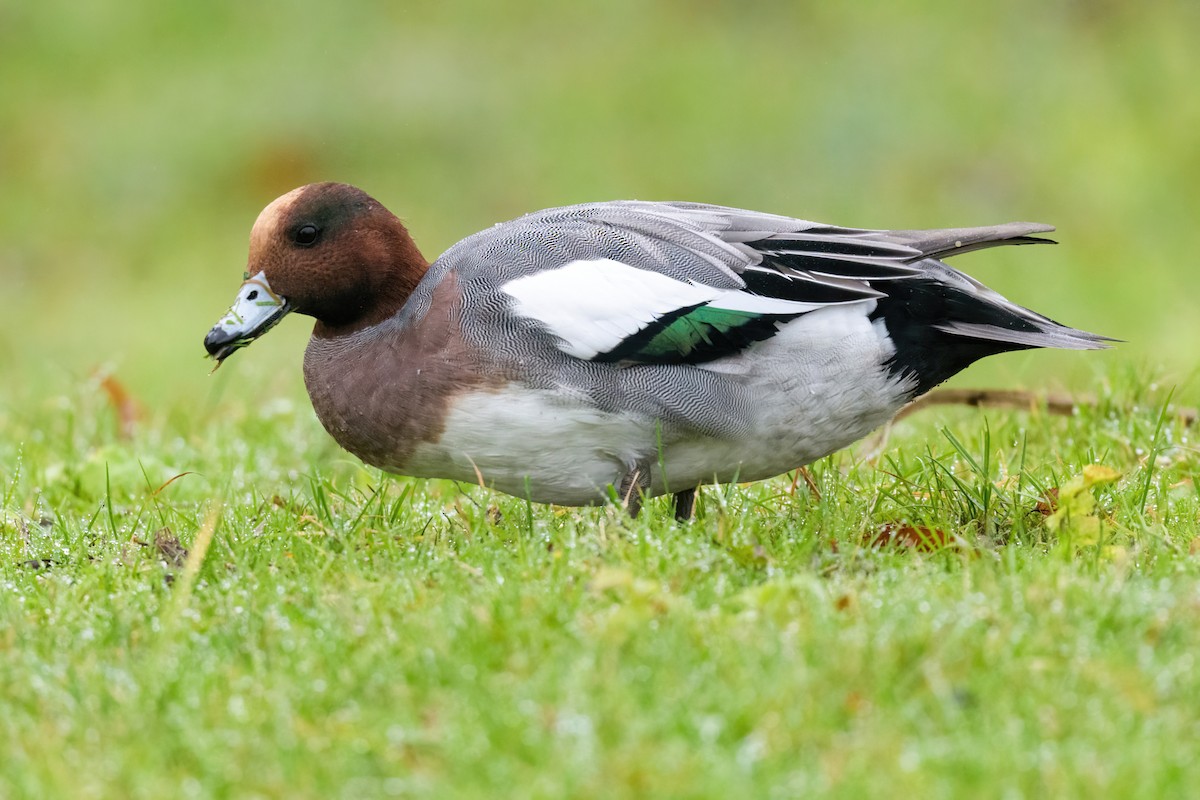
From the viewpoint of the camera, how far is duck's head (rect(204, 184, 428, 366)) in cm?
384

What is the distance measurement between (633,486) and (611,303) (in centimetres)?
44

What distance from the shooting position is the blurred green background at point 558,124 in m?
9.85

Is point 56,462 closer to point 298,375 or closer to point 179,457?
point 179,457

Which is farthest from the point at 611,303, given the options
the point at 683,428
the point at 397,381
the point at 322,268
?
the point at 322,268

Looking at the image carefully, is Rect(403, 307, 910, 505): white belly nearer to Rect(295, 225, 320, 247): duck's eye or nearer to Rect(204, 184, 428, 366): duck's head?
Rect(204, 184, 428, 366): duck's head

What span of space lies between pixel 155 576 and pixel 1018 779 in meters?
1.92

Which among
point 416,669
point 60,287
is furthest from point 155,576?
point 60,287

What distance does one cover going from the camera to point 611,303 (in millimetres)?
3467

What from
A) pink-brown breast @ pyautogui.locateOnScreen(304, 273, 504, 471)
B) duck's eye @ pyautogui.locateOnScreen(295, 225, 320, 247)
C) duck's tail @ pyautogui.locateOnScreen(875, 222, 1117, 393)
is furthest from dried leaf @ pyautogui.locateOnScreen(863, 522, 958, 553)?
duck's eye @ pyautogui.locateOnScreen(295, 225, 320, 247)

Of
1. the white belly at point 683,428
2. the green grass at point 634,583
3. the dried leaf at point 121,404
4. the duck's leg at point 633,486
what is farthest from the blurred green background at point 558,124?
the duck's leg at point 633,486

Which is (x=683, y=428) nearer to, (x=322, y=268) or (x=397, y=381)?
(x=397, y=381)

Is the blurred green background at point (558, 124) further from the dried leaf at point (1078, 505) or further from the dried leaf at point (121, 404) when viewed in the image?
the dried leaf at point (1078, 505)

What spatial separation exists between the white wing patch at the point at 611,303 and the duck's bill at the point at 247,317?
2.38 ft

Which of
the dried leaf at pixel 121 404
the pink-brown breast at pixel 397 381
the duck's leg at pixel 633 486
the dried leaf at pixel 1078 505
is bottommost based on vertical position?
the dried leaf at pixel 1078 505
